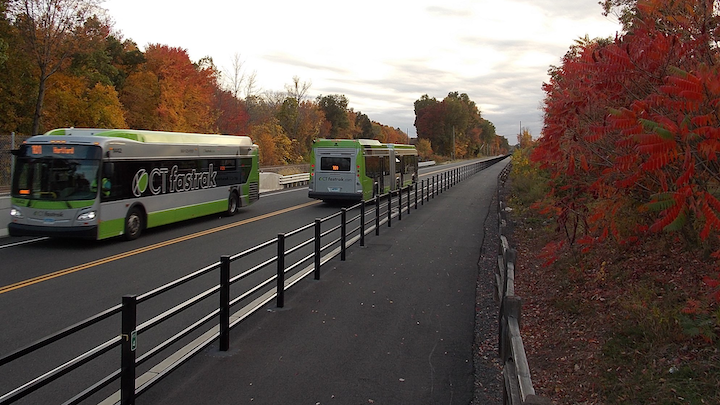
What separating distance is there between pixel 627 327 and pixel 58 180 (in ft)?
40.8

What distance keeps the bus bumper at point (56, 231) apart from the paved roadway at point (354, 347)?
5935 millimetres

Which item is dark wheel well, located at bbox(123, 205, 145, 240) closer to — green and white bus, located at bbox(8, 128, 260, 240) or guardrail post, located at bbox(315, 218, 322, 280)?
green and white bus, located at bbox(8, 128, 260, 240)

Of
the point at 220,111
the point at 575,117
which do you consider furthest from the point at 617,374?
the point at 220,111

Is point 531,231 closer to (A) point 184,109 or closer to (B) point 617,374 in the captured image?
(B) point 617,374

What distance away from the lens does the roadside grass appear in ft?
Result: 15.6

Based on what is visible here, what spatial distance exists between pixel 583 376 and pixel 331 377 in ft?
8.13

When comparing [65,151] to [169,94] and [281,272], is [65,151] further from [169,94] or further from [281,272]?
[169,94]

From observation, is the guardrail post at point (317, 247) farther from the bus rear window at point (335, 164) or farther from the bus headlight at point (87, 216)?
the bus rear window at point (335, 164)

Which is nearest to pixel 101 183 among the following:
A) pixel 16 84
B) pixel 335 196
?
pixel 335 196

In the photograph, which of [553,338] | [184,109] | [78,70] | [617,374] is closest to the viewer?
[617,374]

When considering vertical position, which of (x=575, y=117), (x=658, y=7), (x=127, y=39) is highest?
(x=127, y=39)

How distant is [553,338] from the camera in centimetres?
671

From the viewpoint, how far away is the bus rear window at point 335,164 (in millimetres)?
23578

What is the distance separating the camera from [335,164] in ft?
77.9
